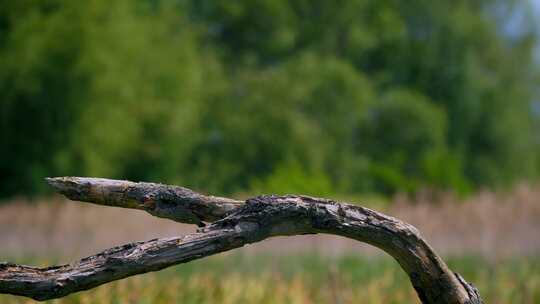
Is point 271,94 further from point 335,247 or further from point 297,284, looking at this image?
point 297,284

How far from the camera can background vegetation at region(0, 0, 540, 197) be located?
64.9 ft

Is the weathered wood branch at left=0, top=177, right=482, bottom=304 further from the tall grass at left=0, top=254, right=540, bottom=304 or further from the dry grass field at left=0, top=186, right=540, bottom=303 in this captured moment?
the dry grass field at left=0, top=186, right=540, bottom=303

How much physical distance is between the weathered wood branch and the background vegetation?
16460mm

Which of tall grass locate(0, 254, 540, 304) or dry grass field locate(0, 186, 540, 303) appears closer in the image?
tall grass locate(0, 254, 540, 304)

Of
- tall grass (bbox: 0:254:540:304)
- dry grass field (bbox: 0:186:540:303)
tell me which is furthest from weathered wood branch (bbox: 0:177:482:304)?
dry grass field (bbox: 0:186:540:303)

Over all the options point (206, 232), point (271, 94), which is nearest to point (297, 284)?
point (206, 232)

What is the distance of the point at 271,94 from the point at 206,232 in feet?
83.5

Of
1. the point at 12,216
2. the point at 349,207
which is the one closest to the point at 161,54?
the point at 12,216

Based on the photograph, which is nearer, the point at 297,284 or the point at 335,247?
the point at 297,284

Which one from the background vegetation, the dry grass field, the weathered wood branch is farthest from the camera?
the background vegetation

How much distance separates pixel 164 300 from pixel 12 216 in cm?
1093

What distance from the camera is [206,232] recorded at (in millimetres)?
2334

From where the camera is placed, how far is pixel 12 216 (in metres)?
15.1

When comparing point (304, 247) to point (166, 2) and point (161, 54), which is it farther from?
point (166, 2)
